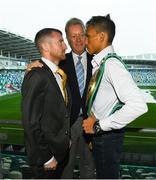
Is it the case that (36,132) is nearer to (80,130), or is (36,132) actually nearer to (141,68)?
(80,130)

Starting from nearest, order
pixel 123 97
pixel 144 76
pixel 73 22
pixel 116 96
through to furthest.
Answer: pixel 123 97
pixel 116 96
pixel 73 22
pixel 144 76

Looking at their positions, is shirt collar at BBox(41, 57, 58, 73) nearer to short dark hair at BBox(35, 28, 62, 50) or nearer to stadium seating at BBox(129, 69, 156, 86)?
short dark hair at BBox(35, 28, 62, 50)

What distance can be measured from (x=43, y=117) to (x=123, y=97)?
1.56ft

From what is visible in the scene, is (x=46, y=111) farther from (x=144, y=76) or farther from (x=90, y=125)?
(x=144, y=76)

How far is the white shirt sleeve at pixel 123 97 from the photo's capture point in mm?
1694

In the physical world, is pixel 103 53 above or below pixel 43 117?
above

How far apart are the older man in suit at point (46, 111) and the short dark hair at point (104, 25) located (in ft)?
0.84

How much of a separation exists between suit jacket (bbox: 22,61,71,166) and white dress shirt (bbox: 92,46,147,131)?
23cm

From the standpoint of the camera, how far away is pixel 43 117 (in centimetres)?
191

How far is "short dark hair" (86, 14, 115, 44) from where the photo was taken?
1.88m

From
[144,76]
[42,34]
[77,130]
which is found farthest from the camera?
[144,76]

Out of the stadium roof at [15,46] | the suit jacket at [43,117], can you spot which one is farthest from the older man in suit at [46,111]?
the stadium roof at [15,46]

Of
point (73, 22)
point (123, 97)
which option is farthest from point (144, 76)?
point (123, 97)

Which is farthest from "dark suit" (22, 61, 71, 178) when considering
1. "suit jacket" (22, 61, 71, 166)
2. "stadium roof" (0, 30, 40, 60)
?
"stadium roof" (0, 30, 40, 60)
